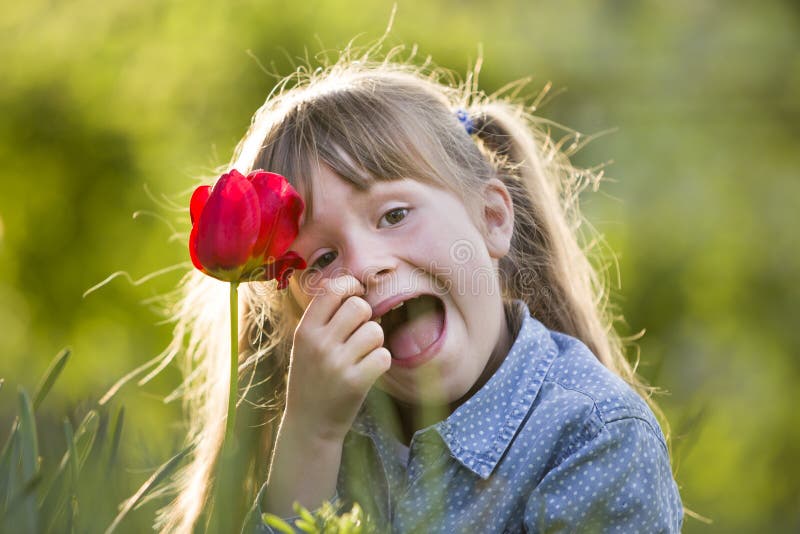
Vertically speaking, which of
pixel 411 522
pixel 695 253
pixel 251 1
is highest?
pixel 251 1

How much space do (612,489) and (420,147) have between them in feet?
2.33

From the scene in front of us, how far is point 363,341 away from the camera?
1.42 metres

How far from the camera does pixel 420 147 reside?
1.71 metres

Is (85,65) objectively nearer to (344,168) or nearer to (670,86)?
(670,86)

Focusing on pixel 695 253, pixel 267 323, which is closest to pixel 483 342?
pixel 267 323

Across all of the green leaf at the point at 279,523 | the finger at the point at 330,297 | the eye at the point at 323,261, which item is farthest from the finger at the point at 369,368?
the green leaf at the point at 279,523

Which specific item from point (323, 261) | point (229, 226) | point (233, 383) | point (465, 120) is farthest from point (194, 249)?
point (465, 120)

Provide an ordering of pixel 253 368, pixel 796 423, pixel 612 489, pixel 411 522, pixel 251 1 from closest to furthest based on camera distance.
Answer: pixel 612 489 < pixel 411 522 < pixel 253 368 < pixel 796 423 < pixel 251 1

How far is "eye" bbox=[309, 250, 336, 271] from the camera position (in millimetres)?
1583

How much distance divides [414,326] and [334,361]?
0.20 meters

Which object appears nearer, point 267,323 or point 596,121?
point 267,323

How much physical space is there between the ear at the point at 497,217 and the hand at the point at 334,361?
42 centimetres

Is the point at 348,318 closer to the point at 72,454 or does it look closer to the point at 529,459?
the point at 529,459

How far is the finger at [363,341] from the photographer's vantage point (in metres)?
1.42
